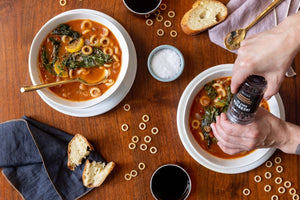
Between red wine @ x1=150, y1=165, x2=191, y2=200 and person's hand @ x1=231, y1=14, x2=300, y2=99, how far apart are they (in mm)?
747

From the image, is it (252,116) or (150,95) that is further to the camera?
(150,95)

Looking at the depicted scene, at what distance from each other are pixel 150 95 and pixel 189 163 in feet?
1.71

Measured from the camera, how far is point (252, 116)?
1.67 meters

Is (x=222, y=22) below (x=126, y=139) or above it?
above

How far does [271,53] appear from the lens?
1.52 meters

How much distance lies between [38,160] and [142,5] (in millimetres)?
A: 1235

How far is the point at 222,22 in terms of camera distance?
207 cm

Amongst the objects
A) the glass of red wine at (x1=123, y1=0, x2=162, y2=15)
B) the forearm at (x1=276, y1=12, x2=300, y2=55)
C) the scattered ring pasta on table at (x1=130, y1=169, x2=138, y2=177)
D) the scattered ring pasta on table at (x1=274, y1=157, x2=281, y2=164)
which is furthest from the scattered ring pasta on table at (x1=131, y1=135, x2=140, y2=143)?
the forearm at (x1=276, y1=12, x2=300, y2=55)

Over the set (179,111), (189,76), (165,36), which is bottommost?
(179,111)

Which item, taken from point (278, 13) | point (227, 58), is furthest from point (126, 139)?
point (278, 13)

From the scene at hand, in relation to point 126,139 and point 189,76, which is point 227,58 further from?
point 126,139

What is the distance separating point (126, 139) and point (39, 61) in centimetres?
76

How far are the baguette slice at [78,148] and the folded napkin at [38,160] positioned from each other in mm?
44

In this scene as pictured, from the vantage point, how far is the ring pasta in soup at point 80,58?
202 centimetres
